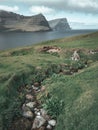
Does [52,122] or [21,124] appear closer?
[21,124]

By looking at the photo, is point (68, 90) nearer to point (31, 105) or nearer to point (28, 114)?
point (31, 105)

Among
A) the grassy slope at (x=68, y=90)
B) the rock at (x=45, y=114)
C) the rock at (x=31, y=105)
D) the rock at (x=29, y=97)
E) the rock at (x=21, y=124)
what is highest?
the grassy slope at (x=68, y=90)

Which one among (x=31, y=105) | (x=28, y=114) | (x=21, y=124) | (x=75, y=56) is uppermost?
(x=75, y=56)

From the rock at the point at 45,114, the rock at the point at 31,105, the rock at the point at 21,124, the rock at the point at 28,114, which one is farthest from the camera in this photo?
the rock at the point at 31,105

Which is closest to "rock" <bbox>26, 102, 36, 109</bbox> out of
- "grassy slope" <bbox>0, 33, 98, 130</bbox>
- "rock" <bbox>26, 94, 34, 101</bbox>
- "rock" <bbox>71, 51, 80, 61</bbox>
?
"rock" <bbox>26, 94, 34, 101</bbox>

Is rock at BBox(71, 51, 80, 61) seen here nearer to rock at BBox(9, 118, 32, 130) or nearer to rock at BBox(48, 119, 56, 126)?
rock at BBox(48, 119, 56, 126)

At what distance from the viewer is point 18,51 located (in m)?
36.1

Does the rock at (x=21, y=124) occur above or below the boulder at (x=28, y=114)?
below

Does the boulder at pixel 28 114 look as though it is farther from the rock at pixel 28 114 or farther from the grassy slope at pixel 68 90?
the grassy slope at pixel 68 90

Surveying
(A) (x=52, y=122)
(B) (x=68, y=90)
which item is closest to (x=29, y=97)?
(B) (x=68, y=90)

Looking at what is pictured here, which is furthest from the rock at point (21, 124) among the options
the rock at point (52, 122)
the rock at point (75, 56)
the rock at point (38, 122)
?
the rock at point (75, 56)

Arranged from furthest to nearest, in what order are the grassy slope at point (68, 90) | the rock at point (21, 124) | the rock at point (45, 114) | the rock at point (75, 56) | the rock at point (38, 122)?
the rock at point (75, 56) → the rock at point (45, 114) → the rock at point (38, 122) → the rock at point (21, 124) → the grassy slope at point (68, 90)

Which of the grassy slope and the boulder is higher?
the grassy slope

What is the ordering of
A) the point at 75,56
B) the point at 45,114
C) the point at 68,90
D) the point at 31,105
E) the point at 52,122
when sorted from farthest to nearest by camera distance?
the point at 75,56 → the point at 68,90 → the point at 31,105 → the point at 45,114 → the point at 52,122
